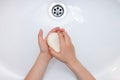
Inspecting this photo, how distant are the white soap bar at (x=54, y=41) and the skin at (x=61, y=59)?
0.01 meters

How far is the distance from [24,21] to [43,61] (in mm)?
169

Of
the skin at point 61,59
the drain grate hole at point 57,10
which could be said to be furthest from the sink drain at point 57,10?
the skin at point 61,59

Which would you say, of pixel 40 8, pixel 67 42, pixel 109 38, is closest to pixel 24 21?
pixel 40 8

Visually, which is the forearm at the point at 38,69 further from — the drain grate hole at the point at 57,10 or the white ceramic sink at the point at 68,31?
the drain grate hole at the point at 57,10

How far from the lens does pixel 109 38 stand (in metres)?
0.86

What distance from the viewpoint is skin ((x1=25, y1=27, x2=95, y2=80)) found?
0.80m

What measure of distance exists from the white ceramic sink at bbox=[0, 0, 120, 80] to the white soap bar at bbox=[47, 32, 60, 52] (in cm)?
8

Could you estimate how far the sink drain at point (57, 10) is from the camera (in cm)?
91

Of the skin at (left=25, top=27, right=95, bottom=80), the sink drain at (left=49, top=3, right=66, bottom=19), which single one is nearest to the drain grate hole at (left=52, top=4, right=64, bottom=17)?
the sink drain at (left=49, top=3, right=66, bottom=19)

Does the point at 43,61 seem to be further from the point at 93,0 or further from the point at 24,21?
the point at 93,0

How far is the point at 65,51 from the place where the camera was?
805 mm

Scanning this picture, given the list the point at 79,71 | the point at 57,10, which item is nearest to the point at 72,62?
the point at 79,71

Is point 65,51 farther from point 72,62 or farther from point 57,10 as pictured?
point 57,10

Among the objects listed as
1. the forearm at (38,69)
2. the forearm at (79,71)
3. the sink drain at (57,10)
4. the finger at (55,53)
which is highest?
the sink drain at (57,10)
